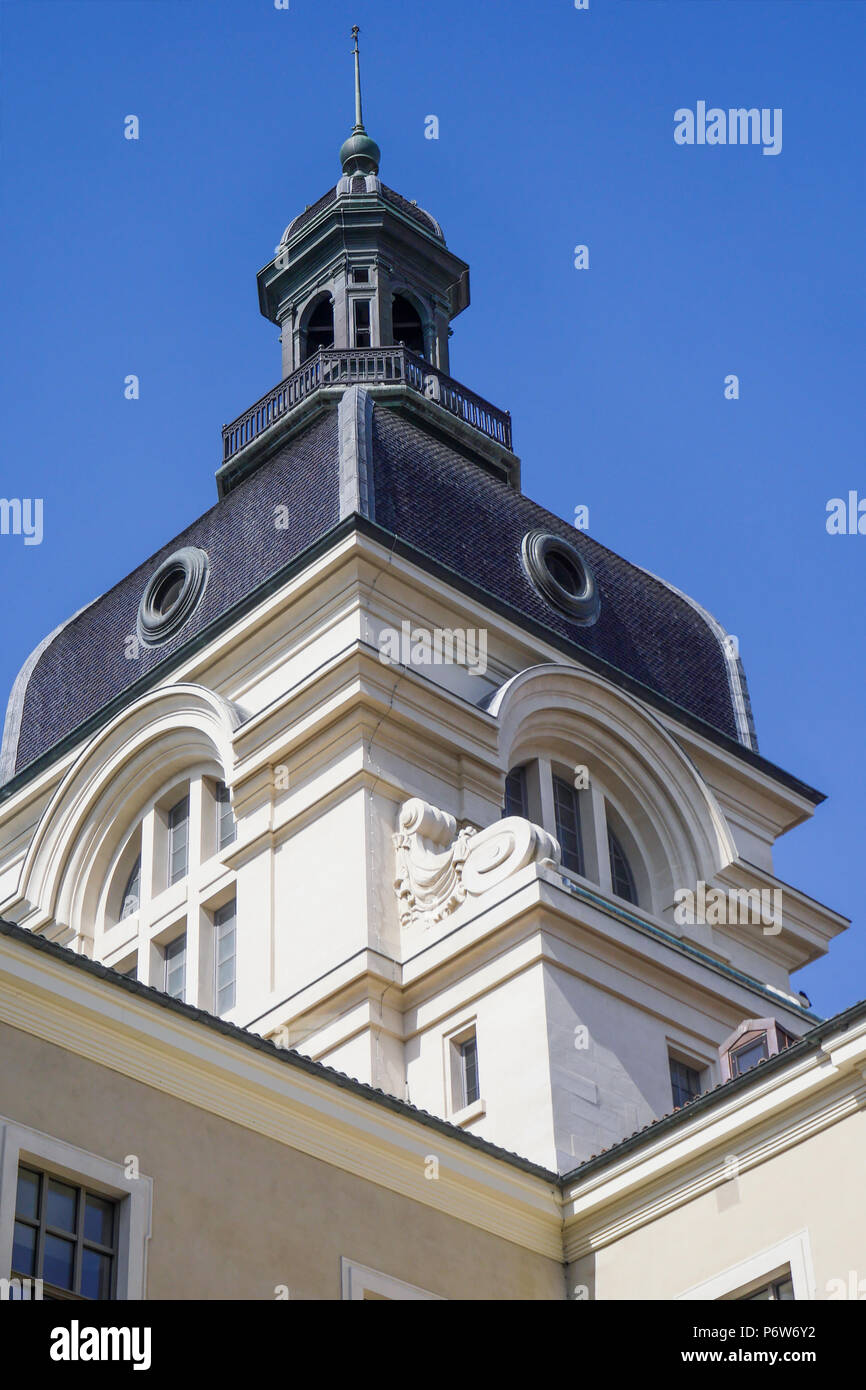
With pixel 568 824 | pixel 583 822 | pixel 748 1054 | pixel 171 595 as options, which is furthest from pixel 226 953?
pixel 748 1054

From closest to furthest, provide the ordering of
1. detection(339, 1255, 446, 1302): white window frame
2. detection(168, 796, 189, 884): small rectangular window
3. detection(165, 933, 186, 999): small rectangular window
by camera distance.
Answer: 1. detection(339, 1255, 446, 1302): white window frame
2. detection(165, 933, 186, 999): small rectangular window
3. detection(168, 796, 189, 884): small rectangular window

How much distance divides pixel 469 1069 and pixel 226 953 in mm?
5630

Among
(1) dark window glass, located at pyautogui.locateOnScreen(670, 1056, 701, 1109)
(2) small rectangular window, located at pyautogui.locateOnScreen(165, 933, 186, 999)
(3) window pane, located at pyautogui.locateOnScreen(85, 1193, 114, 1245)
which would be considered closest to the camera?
(3) window pane, located at pyautogui.locateOnScreen(85, 1193, 114, 1245)

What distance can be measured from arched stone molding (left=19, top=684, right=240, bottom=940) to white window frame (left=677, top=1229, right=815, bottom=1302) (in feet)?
51.3

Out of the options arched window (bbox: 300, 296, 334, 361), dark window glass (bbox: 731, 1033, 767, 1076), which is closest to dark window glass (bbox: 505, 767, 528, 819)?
dark window glass (bbox: 731, 1033, 767, 1076)

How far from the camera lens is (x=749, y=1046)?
2719 centimetres

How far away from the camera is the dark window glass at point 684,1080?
30609 mm

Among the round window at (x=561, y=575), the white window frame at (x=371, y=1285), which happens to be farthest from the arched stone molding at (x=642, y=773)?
the white window frame at (x=371, y=1285)

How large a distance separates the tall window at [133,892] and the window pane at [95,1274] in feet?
54.7

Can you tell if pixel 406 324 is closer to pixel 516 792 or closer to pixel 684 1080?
pixel 516 792

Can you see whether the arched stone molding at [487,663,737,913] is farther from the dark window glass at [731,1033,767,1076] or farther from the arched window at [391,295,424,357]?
the arched window at [391,295,424,357]

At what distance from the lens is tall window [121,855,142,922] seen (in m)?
36.4

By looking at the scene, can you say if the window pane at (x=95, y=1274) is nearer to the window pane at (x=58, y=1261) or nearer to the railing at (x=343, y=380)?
the window pane at (x=58, y=1261)
